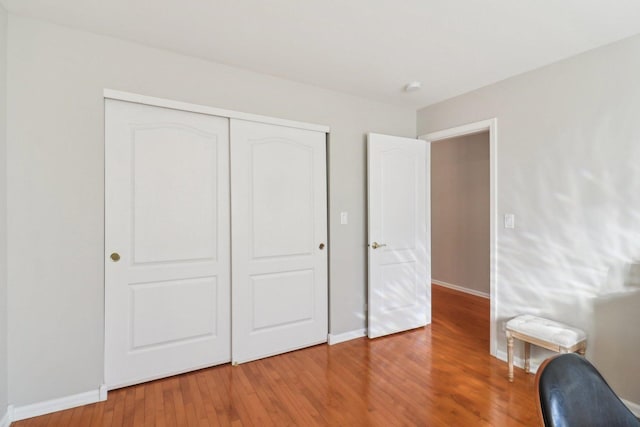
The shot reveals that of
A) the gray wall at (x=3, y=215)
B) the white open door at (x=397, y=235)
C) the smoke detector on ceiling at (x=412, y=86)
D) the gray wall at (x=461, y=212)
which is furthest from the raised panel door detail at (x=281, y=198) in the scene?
the gray wall at (x=461, y=212)

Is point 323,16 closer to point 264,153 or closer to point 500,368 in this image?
point 264,153

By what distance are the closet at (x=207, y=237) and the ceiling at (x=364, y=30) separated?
1.50 ft

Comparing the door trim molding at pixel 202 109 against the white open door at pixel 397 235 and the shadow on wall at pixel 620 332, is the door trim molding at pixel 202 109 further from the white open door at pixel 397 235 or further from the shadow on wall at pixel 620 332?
the shadow on wall at pixel 620 332

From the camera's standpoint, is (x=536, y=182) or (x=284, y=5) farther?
(x=536, y=182)

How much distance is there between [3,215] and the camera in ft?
6.24

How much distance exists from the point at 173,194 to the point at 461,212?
170 inches

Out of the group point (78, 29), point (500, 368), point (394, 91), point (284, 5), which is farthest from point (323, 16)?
point (500, 368)

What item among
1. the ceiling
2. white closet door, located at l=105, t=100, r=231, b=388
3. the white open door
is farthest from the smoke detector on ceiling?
white closet door, located at l=105, t=100, r=231, b=388

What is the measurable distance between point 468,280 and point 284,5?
182 inches

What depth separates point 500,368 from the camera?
266cm

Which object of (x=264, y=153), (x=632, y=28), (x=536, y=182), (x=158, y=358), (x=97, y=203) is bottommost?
(x=158, y=358)

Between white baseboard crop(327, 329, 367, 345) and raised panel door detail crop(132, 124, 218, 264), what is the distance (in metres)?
A: 1.40

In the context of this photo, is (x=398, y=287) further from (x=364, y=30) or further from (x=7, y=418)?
(x=7, y=418)

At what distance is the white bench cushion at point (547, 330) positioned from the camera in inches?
87.7
